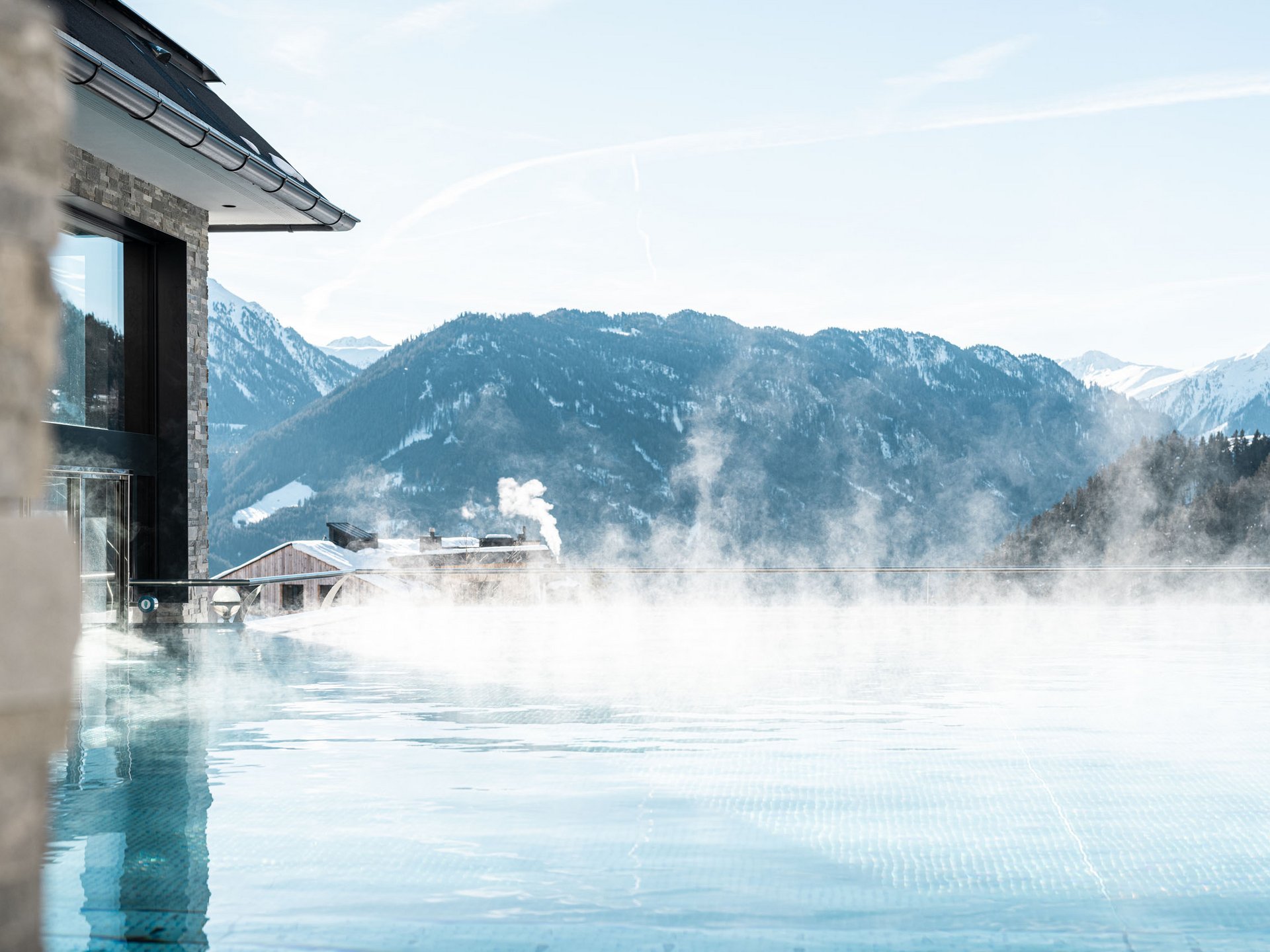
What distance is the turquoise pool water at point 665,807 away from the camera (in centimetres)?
319

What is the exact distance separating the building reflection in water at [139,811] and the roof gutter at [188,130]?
3.38 meters

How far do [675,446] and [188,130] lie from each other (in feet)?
328

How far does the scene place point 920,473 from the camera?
11231 centimetres

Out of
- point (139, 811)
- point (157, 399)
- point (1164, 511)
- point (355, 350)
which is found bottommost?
point (139, 811)

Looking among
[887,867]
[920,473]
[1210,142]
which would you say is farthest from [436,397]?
[887,867]

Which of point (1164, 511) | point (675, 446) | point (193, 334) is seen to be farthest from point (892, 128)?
point (675, 446)

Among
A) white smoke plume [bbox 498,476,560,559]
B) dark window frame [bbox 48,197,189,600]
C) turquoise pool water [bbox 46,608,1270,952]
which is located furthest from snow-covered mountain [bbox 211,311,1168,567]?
turquoise pool water [bbox 46,608,1270,952]

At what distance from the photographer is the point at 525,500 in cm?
9088

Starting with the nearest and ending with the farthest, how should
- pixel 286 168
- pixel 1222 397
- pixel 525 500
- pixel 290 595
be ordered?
pixel 286 168, pixel 290 595, pixel 525 500, pixel 1222 397

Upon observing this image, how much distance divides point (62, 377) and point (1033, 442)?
418 ft

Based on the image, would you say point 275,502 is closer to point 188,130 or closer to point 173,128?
point 188,130

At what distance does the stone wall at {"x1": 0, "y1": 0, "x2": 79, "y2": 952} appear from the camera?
116cm

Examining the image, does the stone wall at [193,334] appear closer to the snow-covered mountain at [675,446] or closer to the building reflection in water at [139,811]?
the building reflection in water at [139,811]

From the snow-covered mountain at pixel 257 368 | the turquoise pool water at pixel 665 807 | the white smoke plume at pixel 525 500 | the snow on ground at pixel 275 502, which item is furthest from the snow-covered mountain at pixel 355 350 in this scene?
the turquoise pool water at pixel 665 807
